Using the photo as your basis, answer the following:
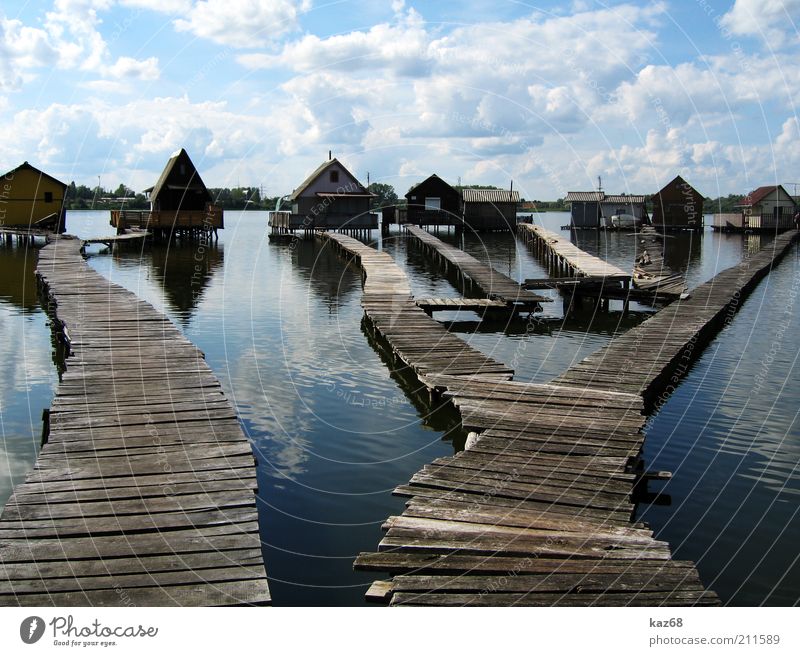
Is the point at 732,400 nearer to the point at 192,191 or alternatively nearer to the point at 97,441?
the point at 97,441

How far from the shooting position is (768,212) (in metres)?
93.8

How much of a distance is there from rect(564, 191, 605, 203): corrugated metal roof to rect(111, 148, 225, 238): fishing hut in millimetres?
45844

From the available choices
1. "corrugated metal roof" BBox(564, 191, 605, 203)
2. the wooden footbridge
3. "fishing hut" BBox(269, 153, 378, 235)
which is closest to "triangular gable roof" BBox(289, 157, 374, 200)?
"fishing hut" BBox(269, 153, 378, 235)

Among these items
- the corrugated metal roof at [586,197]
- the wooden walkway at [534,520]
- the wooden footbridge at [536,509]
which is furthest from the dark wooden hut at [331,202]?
the wooden walkway at [534,520]

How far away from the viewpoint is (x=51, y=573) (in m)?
7.96

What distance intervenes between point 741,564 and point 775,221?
92051mm

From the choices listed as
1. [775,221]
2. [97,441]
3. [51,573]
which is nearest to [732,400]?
[97,441]

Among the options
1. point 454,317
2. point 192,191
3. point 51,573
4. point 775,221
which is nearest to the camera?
point 51,573

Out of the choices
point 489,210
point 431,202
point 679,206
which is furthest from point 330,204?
point 679,206

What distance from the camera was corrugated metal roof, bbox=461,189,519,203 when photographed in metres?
87.6

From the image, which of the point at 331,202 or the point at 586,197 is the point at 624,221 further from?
the point at 331,202

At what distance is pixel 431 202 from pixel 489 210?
658 centimetres

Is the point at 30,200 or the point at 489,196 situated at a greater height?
the point at 489,196

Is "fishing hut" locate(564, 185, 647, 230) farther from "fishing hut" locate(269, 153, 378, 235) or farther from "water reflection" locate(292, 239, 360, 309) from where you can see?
"water reflection" locate(292, 239, 360, 309)
